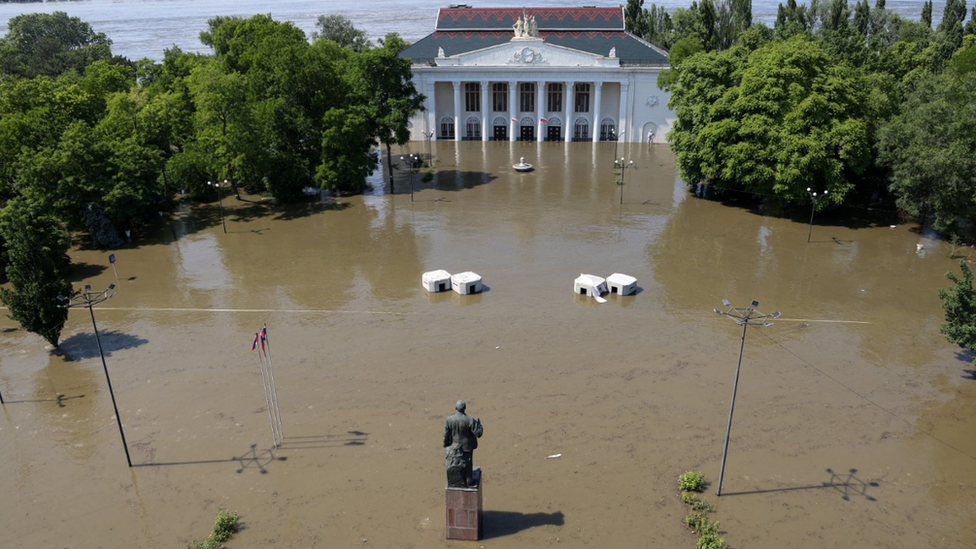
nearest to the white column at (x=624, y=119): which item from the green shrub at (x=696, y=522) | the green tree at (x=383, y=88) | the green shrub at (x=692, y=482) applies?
the green tree at (x=383, y=88)

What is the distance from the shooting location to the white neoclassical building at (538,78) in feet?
210

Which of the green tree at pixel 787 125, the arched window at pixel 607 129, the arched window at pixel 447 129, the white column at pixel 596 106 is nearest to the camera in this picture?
the green tree at pixel 787 125

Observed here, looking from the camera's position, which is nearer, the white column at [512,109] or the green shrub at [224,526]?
the green shrub at [224,526]

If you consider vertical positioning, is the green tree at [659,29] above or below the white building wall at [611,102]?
above

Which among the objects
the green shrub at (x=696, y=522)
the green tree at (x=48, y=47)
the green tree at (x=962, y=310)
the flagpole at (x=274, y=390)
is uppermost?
the green tree at (x=48, y=47)

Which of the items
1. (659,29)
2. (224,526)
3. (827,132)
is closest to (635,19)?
(659,29)

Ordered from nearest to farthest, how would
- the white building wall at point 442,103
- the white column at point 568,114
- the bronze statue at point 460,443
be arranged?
the bronze statue at point 460,443
the white column at point 568,114
the white building wall at point 442,103

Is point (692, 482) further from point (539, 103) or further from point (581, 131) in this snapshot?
point (581, 131)

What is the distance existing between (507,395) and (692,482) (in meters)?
6.85

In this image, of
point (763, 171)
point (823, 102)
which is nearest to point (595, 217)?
point (763, 171)

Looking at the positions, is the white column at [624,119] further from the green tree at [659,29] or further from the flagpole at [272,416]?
the flagpole at [272,416]

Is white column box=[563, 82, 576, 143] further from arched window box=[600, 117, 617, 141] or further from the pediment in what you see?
arched window box=[600, 117, 617, 141]

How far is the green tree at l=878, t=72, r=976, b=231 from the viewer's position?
33.9m

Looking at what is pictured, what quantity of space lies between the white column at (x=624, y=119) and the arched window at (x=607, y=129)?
0.98 m
